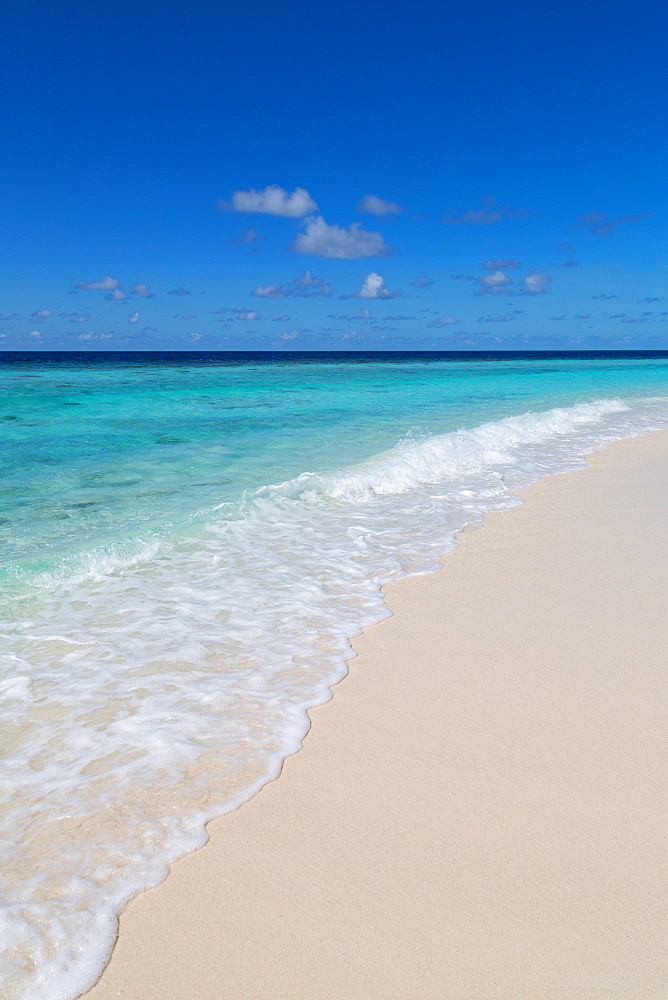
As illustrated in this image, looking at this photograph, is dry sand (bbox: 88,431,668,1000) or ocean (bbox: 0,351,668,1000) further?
ocean (bbox: 0,351,668,1000)

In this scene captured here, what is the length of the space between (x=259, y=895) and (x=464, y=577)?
9.49 ft

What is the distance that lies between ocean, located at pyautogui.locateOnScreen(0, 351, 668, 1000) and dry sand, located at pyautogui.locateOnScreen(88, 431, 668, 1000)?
0.17 meters

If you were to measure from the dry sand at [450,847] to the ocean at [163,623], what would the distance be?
0.56 feet

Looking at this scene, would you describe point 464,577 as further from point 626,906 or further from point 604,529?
point 626,906

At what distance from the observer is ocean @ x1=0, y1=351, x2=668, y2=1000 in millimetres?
1979

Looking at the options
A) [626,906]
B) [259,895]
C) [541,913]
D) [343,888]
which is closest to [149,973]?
[259,895]

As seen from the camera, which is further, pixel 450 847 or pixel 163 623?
pixel 163 623

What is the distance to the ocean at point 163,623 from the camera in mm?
1979

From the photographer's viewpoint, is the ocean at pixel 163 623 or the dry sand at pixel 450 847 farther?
the ocean at pixel 163 623

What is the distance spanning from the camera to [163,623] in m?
3.72

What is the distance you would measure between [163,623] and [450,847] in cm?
224

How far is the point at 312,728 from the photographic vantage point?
267cm

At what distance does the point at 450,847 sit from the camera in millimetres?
1957

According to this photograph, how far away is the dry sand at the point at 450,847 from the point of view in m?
1.58
